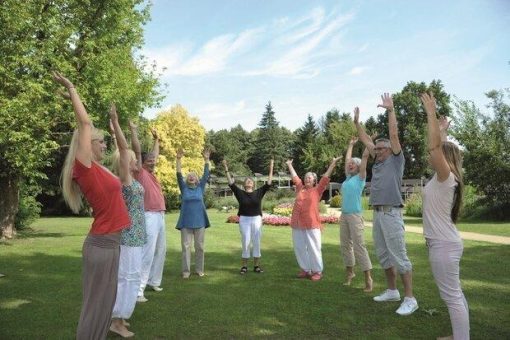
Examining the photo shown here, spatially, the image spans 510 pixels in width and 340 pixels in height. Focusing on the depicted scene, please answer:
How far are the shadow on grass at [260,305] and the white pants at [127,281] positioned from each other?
0.41 meters

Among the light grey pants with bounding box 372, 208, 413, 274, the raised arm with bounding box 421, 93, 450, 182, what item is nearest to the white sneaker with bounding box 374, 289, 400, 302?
the light grey pants with bounding box 372, 208, 413, 274

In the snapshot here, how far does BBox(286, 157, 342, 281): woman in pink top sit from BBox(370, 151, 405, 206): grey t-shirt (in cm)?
211

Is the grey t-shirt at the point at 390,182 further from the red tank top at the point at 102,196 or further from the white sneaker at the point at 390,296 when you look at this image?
the red tank top at the point at 102,196

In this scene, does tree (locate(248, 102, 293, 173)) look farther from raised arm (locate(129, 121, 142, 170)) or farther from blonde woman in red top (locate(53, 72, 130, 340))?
blonde woman in red top (locate(53, 72, 130, 340))

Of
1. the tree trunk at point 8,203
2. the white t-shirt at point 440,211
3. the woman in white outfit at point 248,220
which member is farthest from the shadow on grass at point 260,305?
the tree trunk at point 8,203

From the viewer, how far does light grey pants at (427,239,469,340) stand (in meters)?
4.61

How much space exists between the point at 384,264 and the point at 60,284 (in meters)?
6.03

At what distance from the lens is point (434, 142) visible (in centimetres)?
448

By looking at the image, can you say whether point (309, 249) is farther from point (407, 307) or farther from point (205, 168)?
point (407, 307)

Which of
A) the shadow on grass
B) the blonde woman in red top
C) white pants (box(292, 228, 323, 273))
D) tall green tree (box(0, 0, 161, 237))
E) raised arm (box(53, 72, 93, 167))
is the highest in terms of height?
tall green tree (box(0, 0, 161, 237))

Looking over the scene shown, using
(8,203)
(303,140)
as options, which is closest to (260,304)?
(8,203)

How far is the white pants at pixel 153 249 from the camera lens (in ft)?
23.5

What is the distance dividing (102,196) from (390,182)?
4317 millimetres

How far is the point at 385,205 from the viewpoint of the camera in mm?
6727
